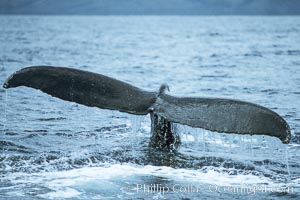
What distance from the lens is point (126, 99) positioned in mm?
6152

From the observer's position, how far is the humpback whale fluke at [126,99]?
557 cm

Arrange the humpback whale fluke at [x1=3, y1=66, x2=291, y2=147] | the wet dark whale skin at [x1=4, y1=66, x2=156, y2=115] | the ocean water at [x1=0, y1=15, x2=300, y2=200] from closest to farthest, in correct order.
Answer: the humpback whale fluke at [x1=3, y1=66, x2=291, y2=147] → the ocean water at [x1=0, y1=15, x2=300, y2=200] → the wet dark whale skin at [x1=4, y1=66, x2=156, y2=115]

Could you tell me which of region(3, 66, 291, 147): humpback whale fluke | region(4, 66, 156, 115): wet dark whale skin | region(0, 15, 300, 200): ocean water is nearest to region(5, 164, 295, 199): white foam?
region(0, 15, 300, 200): ocean water

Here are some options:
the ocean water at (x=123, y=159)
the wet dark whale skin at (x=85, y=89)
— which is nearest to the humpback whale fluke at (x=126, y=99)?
the wet dark whale skin at (x=85, y=89)

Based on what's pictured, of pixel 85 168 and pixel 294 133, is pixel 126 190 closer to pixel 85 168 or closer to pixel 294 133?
pixel 85 168

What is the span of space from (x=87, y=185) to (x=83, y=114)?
5.09 m

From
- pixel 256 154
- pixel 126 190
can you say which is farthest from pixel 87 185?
pixel 256 154

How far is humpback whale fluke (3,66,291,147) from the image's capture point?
219 inches

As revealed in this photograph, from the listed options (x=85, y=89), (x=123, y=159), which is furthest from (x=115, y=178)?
(x=85, y=89)

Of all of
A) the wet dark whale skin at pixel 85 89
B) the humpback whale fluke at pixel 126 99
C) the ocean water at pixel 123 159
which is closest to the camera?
the humpback whale fluke at pixel 126 99

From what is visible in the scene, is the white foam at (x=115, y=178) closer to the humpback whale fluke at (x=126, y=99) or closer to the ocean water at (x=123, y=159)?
the ocean water at (x=123, y=159)

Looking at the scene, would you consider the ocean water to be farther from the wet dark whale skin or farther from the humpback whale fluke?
the wet dark whale skin

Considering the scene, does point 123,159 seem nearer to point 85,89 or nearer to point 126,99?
point 126,99

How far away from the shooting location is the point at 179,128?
705 cm
